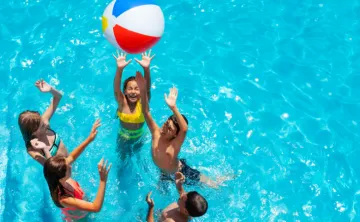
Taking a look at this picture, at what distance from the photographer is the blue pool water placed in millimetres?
6531

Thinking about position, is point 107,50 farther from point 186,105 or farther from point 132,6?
point 132,6

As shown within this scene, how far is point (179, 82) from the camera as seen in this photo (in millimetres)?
7746

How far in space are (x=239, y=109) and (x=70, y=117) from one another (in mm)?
3036

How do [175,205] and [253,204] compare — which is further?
[253,204]

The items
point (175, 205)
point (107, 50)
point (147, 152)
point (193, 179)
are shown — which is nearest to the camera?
point (175, 205)

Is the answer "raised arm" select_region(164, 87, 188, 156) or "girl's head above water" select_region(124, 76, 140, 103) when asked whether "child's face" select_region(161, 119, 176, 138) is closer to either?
"raised arm" select_region(164, 87, 188, 156)

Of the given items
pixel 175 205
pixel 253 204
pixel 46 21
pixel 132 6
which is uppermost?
pixel 132 6

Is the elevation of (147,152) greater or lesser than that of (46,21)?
lesser

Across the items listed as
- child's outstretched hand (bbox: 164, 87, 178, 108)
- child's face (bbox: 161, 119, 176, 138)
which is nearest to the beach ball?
child's outstretched hand (bbox: 164, 87, 178, 108)

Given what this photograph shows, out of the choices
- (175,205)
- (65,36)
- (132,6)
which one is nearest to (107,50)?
(65,36)

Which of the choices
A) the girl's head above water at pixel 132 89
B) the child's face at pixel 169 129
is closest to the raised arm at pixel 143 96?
the child's face at pixel 169 129

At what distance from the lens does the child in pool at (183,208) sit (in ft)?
15.3

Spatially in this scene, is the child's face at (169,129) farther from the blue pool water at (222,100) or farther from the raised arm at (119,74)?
the blue pool water at (222,100)

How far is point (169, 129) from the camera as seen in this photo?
204 inches
